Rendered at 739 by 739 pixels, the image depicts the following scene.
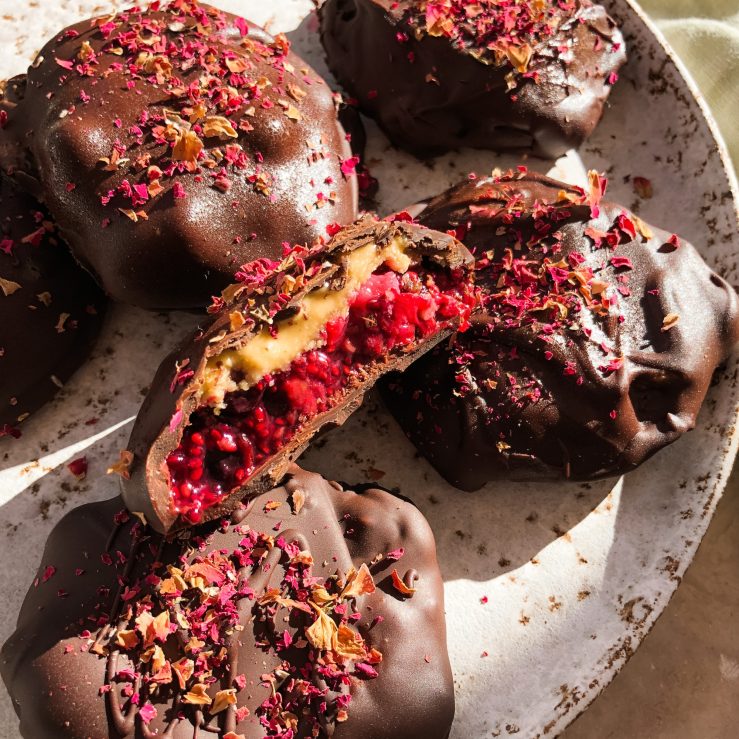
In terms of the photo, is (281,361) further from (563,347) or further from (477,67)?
(477,67)

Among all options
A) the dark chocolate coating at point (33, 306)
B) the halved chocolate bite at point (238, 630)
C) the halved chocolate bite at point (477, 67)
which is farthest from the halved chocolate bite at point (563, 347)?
the dark chocolate coating at point (33, 306)

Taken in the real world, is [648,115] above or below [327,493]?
above

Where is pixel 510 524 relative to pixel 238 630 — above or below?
below

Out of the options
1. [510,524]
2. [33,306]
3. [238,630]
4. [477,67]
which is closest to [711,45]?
[477,67]

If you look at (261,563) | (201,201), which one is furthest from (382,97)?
(261,563)

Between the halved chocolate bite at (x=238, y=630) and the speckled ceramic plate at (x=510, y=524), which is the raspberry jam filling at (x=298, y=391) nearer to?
the halved chocolate bite at (x=238, y=630)

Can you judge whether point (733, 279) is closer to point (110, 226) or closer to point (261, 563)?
point (261, 563)
